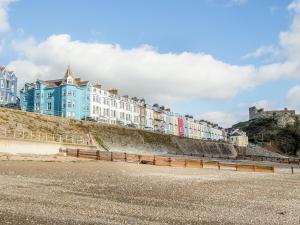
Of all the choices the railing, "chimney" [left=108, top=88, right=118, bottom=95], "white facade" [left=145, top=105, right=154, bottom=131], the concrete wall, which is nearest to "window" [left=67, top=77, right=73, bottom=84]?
"chimney" [left=108, top=88, right=118, bottom=95]

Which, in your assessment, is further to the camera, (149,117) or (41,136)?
(149,117)

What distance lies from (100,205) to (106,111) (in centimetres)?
10119

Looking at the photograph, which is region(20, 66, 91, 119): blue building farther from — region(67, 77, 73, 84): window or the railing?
the railing

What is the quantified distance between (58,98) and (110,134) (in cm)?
2416

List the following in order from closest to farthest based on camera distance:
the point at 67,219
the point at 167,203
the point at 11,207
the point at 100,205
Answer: the point at 67,219 < the point at 11,207 < the point at 100,205 < the point at 167,203

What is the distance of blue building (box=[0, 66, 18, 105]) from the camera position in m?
95.7

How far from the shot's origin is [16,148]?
40125 mm

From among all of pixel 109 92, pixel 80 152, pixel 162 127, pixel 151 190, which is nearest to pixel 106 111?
pixel 109 92

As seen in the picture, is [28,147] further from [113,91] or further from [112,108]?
[113,91]

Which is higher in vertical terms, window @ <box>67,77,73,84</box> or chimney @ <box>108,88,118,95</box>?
chimney @ <box>108,88,118,95</box>

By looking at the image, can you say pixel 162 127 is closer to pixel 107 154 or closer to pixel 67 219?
pixel 107 154

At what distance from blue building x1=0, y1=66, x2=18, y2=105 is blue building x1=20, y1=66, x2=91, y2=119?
329 cm

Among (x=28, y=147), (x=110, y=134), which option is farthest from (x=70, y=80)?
(x=28, y=147)

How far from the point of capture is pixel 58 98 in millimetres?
98250
